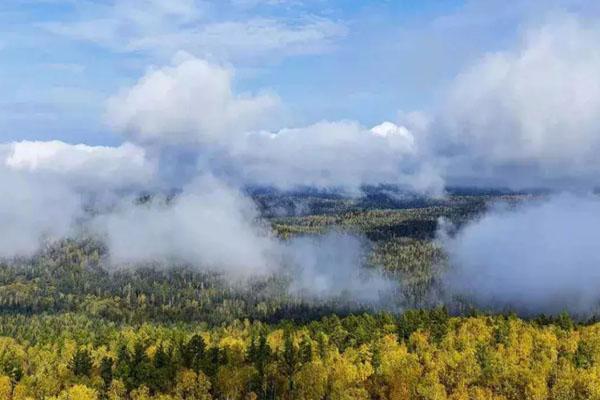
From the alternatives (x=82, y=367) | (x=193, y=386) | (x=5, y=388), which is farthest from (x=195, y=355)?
(x=5, y=388)

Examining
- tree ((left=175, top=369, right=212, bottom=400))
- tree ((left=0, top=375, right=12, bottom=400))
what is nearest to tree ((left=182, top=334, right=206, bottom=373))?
tree ((left=175, top=369, right=212, bottom=400))

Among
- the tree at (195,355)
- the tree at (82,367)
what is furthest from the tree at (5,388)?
the tree at (195,355)

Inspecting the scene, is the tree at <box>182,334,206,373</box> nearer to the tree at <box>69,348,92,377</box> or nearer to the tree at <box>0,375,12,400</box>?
the tree at <box>69,348,92,377</box>

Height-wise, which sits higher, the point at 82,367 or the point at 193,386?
the point at 82,367

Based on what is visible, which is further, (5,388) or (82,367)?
(82,367)

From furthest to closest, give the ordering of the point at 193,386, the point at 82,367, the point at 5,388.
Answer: the point at 82,367
the point at 5,388
the point at 193,386

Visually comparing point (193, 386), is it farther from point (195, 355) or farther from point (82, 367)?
point (82, 367)

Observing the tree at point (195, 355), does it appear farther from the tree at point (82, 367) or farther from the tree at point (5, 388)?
the tree at point (5, 388)

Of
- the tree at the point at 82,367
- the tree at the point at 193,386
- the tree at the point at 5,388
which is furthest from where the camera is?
the tree at the point at 82,367

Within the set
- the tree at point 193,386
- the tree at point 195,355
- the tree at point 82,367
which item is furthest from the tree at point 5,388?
the tree at point 195,355

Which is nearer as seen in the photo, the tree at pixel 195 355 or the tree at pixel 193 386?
the tree at pixel 193 386

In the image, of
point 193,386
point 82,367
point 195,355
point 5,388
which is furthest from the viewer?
point 195,355

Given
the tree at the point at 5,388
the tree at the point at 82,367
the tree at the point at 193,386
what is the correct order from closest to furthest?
the tree at the point at 193,386, the tree at the point at 5,388, the tree at the point at 82,367

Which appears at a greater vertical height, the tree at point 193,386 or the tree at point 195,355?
the tree at point 195,355
